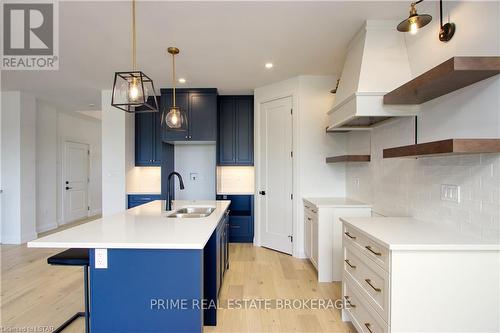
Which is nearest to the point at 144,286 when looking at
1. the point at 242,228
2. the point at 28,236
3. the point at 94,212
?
the point at 242,228

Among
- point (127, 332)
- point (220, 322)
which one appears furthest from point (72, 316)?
point (220, 322)

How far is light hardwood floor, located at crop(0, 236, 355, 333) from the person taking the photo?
2256 mm

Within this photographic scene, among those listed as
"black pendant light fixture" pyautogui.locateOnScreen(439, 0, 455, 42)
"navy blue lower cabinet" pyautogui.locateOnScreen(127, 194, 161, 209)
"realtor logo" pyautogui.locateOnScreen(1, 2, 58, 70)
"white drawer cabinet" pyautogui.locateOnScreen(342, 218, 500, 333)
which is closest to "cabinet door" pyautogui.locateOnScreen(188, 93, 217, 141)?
"navy blue lower cabinet" pyautogui.locateOnScreen(127, 194, 161, 209)

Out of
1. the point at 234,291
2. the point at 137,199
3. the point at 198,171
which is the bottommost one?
the point at 234,291

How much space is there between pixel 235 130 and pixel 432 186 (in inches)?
133

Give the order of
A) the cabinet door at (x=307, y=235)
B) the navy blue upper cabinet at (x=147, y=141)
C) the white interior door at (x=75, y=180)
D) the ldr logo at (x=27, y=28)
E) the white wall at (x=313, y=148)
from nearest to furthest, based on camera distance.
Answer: the ldr logo at (x=27, y=28), the cabinet door at (x=307, y=235), the white wall at (x=313, y=148), the navy blue upper cabinet at (x=147, y=141), the white interior door at (x=75, y=180)

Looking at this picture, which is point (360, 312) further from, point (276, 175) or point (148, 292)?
point (276, 175)

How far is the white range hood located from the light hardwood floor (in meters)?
1.91

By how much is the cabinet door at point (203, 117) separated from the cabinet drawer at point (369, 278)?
3046mm

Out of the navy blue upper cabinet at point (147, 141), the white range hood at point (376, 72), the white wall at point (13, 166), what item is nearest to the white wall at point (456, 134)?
the white range hood at point (376, 72)

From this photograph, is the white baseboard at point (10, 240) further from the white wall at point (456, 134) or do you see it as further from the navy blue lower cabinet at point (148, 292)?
the white wall at point (456, 134)

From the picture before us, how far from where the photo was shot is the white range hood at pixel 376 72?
222cm

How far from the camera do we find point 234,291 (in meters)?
2.82

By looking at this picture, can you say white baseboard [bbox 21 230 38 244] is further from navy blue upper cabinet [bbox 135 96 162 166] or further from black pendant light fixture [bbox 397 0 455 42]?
black pendant light fixture [bbox 397 0 455 42]
